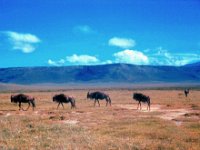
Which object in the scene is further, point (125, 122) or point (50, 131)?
point (125, 122)

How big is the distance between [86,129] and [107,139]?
4.14m

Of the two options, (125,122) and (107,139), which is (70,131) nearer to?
(107,139)

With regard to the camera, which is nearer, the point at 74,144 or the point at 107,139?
the point at 74,144

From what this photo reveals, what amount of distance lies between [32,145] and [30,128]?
593cm

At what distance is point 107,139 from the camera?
1986 centimetres

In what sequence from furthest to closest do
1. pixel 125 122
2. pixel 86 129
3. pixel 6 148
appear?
pixel 125 122 < pixel 86 129 < pixel 6 148

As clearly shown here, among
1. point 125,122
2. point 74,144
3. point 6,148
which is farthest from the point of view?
point 125,122

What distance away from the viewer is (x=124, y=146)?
18.0 metres

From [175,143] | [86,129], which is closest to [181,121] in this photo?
[86,129]

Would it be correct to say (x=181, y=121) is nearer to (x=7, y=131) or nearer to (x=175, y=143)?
(x=175, y=143)

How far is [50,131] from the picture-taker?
22.6 metres

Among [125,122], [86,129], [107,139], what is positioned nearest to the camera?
[107,139]

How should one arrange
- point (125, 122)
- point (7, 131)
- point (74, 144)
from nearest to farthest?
1. point (74, 144)
2. point (7, 131)
3. point (125, 122)

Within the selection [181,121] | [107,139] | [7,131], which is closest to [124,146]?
[107,139]
